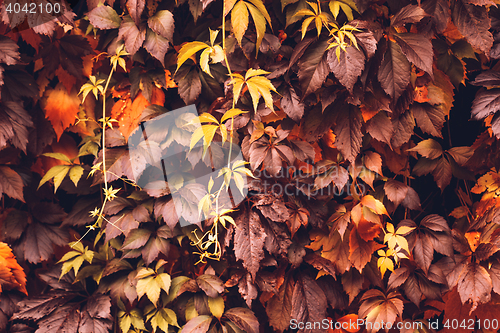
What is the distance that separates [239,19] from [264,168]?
60 centimetres

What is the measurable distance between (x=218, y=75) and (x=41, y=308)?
135 cm

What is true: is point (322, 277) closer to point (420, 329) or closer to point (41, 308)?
point (420, 329)

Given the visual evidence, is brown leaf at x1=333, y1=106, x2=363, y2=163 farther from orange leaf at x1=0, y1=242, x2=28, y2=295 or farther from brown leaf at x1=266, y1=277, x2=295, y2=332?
orange leaf at x1=0, y1=242, x2=28, y2=295

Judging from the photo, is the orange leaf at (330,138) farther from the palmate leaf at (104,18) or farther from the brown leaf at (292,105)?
the palmate leaf at (104,18)

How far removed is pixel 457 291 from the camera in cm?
150

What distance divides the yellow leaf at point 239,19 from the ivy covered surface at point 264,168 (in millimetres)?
77

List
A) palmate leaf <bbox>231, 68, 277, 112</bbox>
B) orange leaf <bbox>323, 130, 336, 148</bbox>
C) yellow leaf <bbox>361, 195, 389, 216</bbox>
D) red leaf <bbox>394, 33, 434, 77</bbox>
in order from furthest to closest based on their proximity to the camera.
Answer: orange leaf <bbox>323, 130, 336, 148</bbox> < yellow leaf <bbox>361, 195, 389, 216</bbox> < red leaf <bbox>394, 33, 434, 77</bbox> < palmate leaf <bbox>231, 68, 277, 112</bbox>

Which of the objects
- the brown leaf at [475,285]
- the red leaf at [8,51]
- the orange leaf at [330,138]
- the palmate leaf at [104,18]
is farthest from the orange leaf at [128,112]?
the brown leaf at [475,285]

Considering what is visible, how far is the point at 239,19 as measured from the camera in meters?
1.26

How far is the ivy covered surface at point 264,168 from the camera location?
1.41 meters

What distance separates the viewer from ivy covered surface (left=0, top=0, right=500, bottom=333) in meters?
1.41

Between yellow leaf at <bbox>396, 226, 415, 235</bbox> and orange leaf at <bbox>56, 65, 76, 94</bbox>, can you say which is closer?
yellow leaf at <bbox>396, 226, 415, 235</bbox>

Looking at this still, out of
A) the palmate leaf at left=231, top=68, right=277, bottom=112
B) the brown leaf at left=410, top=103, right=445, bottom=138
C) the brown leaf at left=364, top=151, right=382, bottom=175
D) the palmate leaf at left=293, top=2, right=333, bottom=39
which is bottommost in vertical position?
the brown leaf at left=364, top=151, right=382, bottom=175

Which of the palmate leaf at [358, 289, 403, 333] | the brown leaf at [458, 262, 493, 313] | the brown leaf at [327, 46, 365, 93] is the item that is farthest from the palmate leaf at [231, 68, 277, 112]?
the brown leaf at [458, 262, 493, 313]
